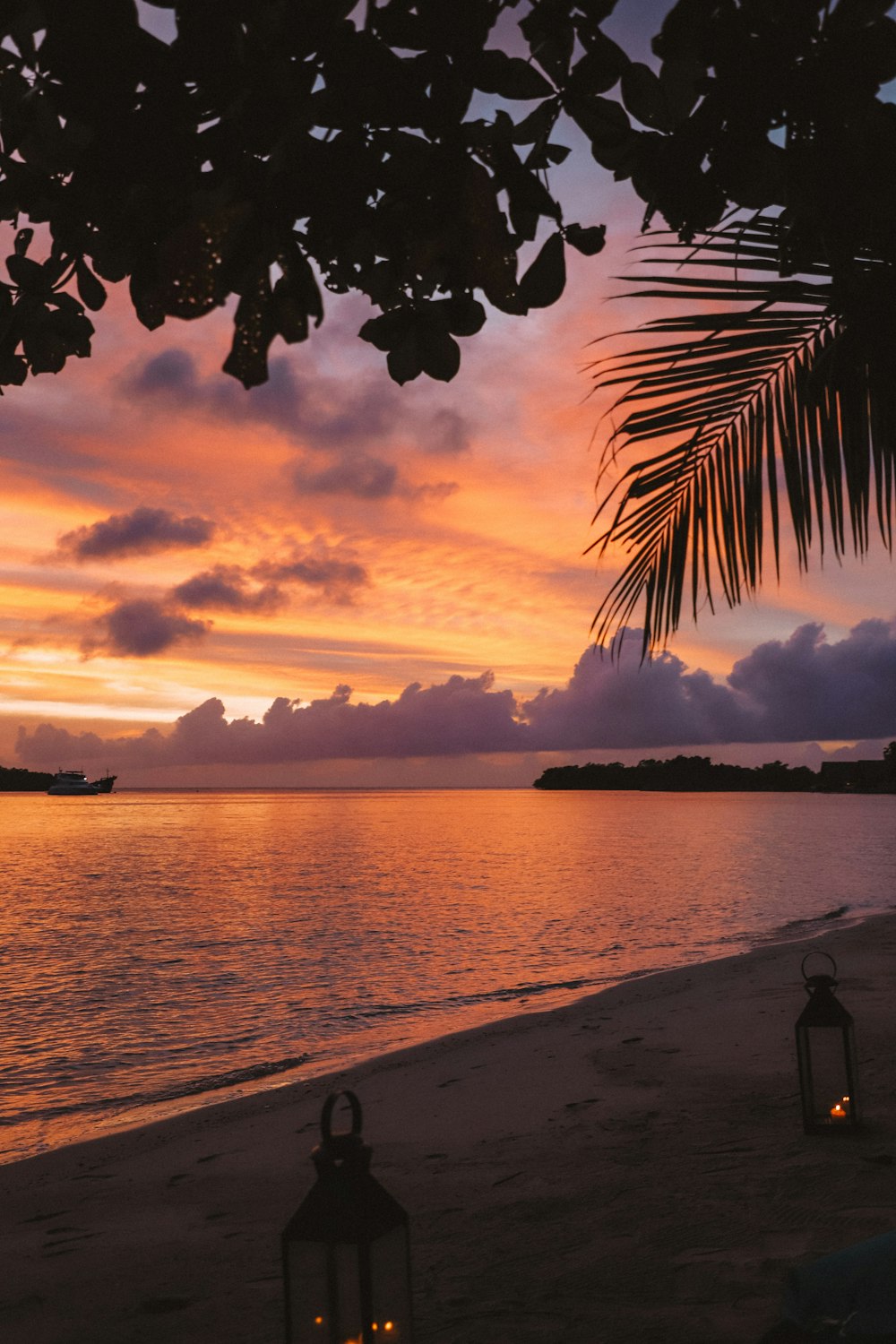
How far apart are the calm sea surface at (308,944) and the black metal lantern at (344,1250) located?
6012 mm

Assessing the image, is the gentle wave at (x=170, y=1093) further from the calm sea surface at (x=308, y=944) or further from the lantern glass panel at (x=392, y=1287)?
the lantern glass panel at (x=392, y=1287)

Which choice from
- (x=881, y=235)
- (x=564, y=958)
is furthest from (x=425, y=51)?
(x=564, y=958)

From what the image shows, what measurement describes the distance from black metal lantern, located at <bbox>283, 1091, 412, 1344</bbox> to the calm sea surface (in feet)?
19.7

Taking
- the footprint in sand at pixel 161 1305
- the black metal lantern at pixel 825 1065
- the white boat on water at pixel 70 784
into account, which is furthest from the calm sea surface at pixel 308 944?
the white boat on water at pixel 70 784

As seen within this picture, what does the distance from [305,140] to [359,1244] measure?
250cm

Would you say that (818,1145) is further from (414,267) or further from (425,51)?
(425,51)

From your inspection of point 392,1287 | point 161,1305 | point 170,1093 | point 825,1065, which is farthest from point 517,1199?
point 170,1093

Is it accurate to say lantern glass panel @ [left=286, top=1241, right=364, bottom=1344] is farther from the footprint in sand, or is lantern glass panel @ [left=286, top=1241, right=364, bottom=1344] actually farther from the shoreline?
the shoreline

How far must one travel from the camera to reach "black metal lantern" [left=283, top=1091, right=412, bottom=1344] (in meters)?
2.31

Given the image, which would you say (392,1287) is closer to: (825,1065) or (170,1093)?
(825,1065)

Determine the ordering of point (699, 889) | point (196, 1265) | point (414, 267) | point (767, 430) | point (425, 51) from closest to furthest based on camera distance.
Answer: point (425, 51), point (414, 267), point (767, 430), point (196, 1265), point (699, 889)

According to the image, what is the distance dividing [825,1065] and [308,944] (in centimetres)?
1475

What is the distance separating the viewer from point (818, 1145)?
16.4 ft

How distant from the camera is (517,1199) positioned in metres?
4.67
